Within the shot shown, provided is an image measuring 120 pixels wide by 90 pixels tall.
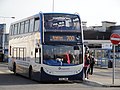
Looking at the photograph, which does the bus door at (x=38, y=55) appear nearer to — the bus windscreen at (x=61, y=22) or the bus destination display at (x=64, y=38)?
the bus destination display at (x=64, y=38)

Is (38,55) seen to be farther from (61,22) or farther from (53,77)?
(61,22)

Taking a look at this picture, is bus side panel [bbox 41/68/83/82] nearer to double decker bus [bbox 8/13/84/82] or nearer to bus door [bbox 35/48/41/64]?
double decker bus [bbox 8/13/84/82]

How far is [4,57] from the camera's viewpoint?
5750 cm

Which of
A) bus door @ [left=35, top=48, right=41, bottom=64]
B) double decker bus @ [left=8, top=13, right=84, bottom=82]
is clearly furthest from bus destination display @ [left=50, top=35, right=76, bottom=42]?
bus door @ [left=35, top=48, right=41, bottom=64]

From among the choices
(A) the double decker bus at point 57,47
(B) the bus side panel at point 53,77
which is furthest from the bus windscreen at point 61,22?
(B) the bus side panel at point 53,77

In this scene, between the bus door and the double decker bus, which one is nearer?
the double decker bus

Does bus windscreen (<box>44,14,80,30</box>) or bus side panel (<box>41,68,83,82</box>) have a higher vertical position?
bus windscreen (<box>44,14,80,30</box>)

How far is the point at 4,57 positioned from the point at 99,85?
40.9 m

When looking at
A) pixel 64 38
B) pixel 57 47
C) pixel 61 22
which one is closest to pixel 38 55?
pixel 57 47

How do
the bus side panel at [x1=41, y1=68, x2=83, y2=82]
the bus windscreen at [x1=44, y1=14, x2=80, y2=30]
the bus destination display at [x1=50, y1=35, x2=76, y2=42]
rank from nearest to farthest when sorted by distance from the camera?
the bus side panel at [x1=41, y1=68, x2=83, y2=82], the bus destination display at [x1=50, y1=35, x2=76, y2=42], the bus windscreen at [x1=44, y1=14, x2=80, y2=30]

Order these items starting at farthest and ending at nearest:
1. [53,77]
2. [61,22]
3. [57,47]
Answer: [61,22]
[57,47]
[53,77]

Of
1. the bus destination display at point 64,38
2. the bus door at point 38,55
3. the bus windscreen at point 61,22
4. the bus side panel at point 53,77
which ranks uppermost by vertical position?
the bus windscreen at point 61,22

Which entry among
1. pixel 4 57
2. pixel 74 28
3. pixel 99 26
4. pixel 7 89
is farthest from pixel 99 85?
pixel 99 26

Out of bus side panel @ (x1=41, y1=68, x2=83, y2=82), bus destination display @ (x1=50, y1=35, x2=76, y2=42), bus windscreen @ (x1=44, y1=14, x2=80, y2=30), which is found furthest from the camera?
bus windscreen @ (x1=44, y1=14, x2=80, y2=30)
